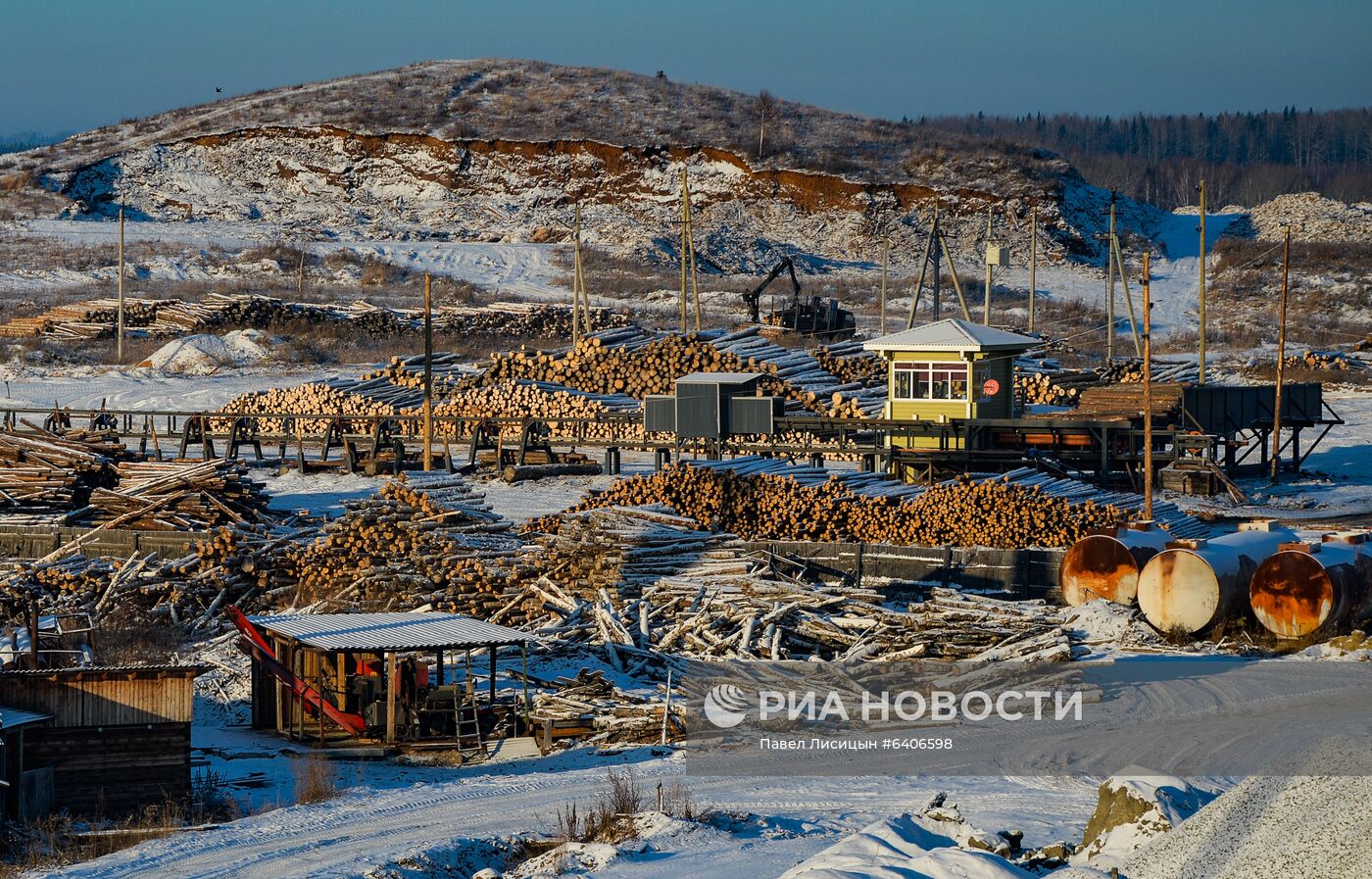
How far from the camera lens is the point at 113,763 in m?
16.8

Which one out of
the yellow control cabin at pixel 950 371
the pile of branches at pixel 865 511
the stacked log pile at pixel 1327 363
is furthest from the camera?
the stacked log pile at pixel 1327 363

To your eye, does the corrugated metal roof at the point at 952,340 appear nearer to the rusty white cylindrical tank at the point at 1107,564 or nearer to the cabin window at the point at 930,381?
the cabin window at the point at 930,381

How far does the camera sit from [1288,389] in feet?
Answer: 130

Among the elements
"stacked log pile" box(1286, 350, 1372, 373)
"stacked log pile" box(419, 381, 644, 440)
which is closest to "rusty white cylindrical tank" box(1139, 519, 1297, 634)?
"stacked log pile" box(419, 381, 644, 440)

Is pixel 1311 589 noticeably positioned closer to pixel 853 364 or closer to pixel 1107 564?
pixel 1107 564

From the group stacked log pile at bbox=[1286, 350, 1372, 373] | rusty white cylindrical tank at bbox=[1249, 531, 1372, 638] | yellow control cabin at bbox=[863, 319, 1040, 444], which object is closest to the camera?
rusty white cylindrical tank at bbox=[1249, 531, 1372, 638]

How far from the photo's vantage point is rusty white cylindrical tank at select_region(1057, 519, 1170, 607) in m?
23.2

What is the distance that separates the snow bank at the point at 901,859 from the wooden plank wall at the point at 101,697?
7819mm

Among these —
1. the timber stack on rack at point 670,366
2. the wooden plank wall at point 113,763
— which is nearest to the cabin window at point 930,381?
the timber stack on rack at point 670,366

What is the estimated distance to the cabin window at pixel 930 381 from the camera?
34.1 m

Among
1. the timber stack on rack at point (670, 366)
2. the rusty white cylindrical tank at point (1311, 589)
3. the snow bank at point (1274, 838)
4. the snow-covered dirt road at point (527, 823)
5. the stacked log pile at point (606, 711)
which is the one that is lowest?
the snow-covered dirt road at point (527, 823)

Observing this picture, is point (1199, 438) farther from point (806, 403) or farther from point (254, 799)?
point (254, 799)

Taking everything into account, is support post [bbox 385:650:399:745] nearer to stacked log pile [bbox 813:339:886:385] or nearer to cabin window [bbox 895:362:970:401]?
cabin window [bbox 895:362:970:401]

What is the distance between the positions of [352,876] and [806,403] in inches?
1138
